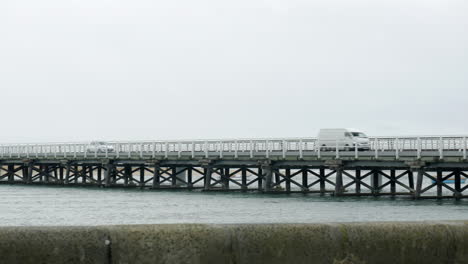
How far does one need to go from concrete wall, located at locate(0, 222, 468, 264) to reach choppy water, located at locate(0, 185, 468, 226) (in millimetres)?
23052

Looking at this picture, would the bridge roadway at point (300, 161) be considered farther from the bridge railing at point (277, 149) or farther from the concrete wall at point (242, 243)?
the concrete wall at point (242, 243)

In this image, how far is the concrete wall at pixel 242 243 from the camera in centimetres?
633

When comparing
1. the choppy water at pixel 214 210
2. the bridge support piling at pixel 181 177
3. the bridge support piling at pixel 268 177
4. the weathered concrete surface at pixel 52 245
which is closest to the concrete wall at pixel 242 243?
the weathered concrete surface at pixel 52 245

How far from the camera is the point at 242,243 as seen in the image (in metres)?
6.73

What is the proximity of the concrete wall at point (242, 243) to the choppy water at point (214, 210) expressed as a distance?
75.6 feet

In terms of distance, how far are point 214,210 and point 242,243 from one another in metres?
31.2

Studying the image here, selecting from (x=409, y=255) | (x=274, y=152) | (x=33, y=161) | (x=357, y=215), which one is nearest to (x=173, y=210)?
(x=357, y=215)

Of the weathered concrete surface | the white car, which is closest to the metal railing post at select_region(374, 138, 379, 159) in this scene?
the white car

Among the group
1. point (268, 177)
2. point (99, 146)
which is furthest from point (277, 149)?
point (99, 146)

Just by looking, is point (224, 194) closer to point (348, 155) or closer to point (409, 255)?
point (348, 155)

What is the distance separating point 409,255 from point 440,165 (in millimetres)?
35068

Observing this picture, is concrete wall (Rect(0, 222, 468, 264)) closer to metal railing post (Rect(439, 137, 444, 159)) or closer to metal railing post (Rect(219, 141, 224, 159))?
metal railing post (Rect(439, 137, 444, 159))

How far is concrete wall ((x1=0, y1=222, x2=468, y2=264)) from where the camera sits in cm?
633

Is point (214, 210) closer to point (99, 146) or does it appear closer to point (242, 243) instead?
point (242, 243)
